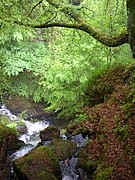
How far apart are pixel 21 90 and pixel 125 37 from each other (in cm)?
818

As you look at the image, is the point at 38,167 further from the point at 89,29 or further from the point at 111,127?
the point at 89,29

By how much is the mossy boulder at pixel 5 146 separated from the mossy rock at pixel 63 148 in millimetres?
1138

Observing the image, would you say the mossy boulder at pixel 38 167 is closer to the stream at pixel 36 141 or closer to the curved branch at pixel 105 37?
the stream at pixel 36 141

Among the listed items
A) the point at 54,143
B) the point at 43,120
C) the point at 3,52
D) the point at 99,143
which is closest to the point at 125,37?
the point at 99,143

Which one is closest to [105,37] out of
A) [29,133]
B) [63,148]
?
[63,148]

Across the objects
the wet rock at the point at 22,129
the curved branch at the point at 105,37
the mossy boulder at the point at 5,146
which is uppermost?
the curved branch at the point at 105,37

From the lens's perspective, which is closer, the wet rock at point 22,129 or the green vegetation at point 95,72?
the green vegetation at point 95,72

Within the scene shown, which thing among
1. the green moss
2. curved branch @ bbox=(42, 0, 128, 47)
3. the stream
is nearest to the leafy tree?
curved branch @ bbox=(42, 0, 128, 47)

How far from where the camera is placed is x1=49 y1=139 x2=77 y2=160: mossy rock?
22.2ft

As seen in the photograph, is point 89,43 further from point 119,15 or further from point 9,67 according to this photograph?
point 9,67

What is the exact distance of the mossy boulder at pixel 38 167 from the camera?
18.7ft

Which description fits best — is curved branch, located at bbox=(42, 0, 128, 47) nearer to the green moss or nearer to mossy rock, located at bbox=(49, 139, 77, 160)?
the green moss

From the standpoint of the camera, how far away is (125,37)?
4.87m

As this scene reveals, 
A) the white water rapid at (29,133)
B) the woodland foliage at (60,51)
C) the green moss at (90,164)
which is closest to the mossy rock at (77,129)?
the woodland foliage at (60,51)
